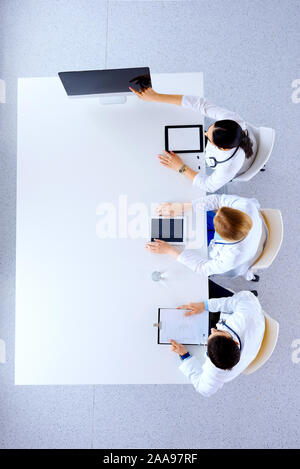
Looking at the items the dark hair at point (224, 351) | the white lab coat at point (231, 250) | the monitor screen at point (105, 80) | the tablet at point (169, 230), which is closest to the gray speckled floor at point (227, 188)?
the white lab coat at point (231, 250)

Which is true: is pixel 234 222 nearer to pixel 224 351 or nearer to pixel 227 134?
pixel 227 134

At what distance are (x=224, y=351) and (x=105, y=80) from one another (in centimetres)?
139

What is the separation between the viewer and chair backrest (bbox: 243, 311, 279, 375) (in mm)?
1635

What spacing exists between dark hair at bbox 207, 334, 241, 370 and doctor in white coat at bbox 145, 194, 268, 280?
0.34m

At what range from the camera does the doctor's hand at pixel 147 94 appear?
1.67 m

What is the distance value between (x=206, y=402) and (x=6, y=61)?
3.02 meters

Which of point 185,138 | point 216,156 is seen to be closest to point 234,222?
point 216,156

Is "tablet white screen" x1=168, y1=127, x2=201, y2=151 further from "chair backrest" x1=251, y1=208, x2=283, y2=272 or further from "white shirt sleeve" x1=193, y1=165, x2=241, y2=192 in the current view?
"chair backrest" x1=251, y1=208, x2=283, y2=272

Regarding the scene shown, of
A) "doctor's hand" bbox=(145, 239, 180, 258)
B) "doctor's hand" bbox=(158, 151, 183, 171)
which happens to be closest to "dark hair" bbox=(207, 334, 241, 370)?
"doctor's hand" bbox=(145, 239, 180, 258)

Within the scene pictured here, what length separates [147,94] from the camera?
1.68 metres

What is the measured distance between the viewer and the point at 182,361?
1.62 metres

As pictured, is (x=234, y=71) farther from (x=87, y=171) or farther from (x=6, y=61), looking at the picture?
(x=6, y=61)

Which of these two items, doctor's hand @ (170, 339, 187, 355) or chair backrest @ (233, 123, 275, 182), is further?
chair backrest @ (233, 123, 275, 182)

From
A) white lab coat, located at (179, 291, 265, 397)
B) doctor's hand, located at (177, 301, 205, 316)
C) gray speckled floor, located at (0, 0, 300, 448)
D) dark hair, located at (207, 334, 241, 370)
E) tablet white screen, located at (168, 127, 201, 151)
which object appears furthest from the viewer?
gray speckled floor, located at (0, 0, 300, 448)
